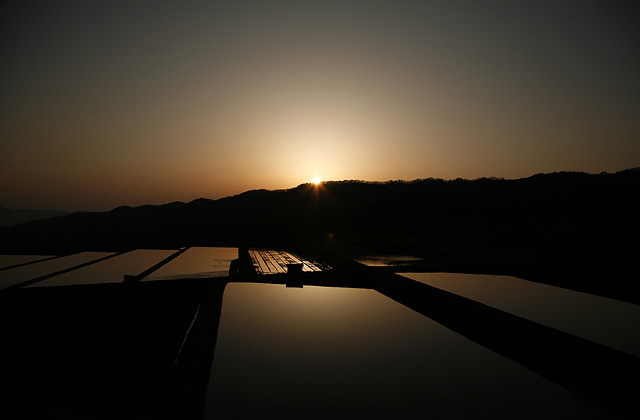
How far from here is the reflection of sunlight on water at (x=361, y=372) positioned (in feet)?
12.6

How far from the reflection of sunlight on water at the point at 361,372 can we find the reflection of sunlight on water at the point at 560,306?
1594mm

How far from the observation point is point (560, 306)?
7.53m

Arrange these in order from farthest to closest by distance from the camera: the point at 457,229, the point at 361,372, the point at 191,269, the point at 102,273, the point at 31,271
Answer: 1. the point at 457,229
2. the point at 31,271
3. the point at 191,269
4. the point at 102,273
5. the point at 361,372

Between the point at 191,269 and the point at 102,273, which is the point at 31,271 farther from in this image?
the point at 191,269

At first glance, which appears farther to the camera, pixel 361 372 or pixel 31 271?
pixel 31 271

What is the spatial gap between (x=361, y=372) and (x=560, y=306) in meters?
4.96

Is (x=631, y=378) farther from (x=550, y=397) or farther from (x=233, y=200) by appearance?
(x=233, y=200)

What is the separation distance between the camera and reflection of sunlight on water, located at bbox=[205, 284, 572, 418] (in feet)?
12.6

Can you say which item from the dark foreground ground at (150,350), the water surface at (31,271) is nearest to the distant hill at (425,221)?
the water surface at (31,271)

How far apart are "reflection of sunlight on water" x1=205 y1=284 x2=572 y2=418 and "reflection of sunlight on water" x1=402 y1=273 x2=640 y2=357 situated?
159cm

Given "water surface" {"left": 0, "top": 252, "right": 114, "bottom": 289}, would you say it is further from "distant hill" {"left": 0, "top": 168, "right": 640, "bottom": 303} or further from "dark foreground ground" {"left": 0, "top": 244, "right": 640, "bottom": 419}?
"distant hill" {"left": 0, "top": 168, "right": 640, "bottom": 303}

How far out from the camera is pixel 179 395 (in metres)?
3.59

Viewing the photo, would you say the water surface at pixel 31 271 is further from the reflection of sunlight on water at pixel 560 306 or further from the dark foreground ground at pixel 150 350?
the reflection of sunlight on water at pixel 560 306

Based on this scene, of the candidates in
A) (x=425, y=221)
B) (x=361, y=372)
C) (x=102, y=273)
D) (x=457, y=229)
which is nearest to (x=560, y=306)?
(x=361, y=372)
